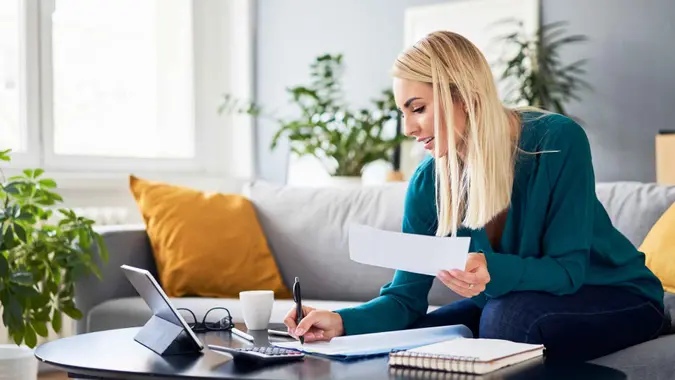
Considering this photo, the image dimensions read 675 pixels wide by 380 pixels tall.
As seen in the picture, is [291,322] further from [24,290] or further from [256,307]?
[24,290]

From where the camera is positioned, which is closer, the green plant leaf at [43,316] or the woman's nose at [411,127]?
the woman's nose at [411,127]

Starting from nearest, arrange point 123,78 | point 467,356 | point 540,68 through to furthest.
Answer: point 467,356 → point 540,68 → point 123,78

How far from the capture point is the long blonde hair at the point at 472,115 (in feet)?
5.82

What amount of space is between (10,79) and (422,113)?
7.68ft

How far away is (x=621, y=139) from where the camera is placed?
11.3 ft

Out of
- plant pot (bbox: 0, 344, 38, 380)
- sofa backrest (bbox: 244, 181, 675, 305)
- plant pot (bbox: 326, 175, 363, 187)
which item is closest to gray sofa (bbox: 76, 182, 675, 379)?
sofa backrest (bbox: 244, 181, 675, 305)

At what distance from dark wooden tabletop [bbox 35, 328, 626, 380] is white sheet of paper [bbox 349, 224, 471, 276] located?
169 mm

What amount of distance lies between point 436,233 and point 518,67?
5.62 feet

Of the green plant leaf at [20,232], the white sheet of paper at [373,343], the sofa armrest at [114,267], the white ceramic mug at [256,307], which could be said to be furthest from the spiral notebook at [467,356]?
the sofa armrest at [114,267]

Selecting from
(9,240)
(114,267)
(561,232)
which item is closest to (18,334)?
(9,240)

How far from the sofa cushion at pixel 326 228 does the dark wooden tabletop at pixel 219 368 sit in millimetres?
1259

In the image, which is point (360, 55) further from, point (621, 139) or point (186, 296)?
point (186, 296)

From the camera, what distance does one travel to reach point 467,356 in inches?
53.6

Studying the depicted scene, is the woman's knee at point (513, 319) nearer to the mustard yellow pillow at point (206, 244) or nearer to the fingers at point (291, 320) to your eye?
the fingers at point (291, 320)
